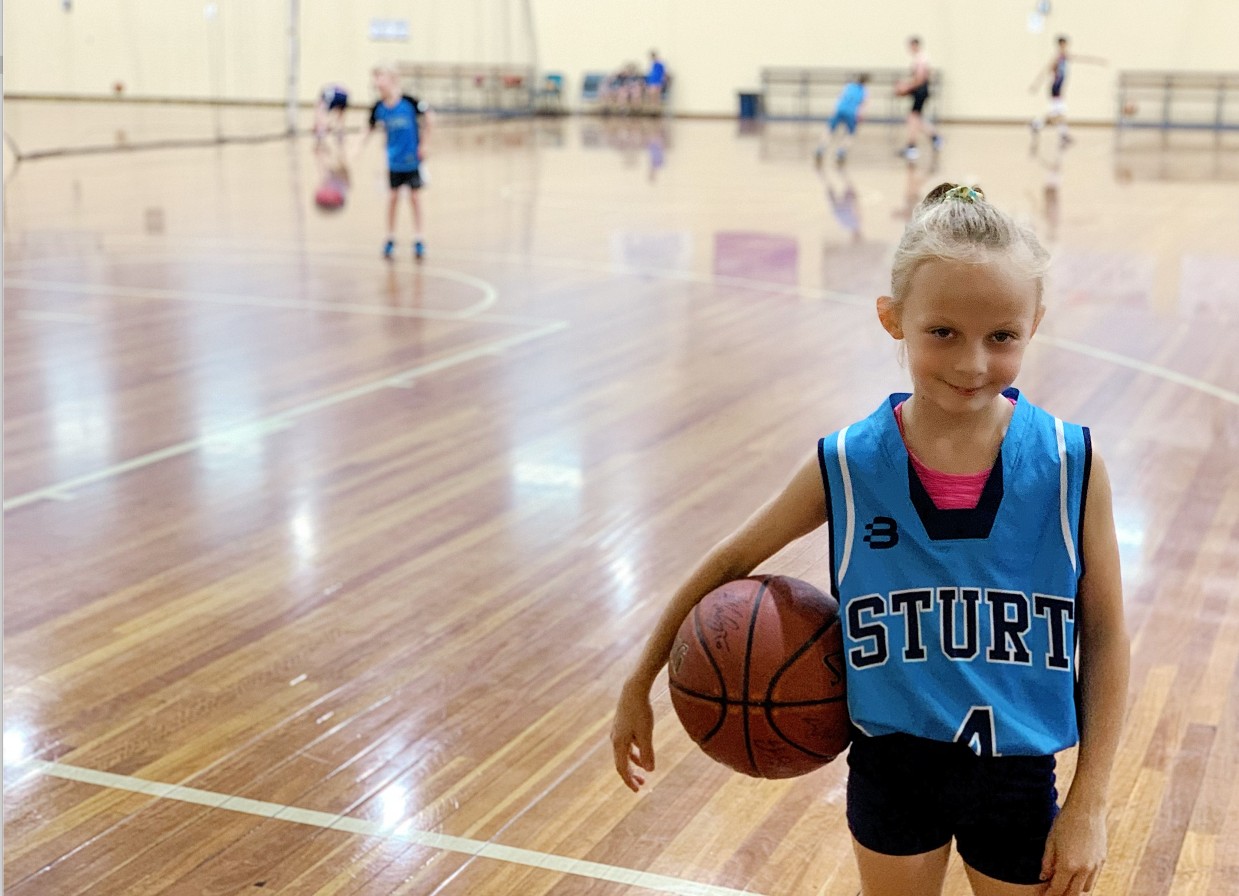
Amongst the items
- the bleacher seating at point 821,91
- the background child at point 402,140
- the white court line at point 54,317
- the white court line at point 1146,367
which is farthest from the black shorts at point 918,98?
the white court line at point 54,317

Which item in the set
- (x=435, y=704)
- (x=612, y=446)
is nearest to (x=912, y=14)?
(x=612, y=446)

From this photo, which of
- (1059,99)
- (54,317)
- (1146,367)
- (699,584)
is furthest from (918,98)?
(699,584)

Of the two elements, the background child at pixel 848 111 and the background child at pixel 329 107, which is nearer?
the background child at pixel 848 111

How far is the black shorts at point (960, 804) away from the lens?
1814 mm

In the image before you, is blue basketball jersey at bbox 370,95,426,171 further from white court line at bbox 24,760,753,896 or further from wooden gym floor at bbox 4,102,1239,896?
white court line at bbox 24,760,753,896

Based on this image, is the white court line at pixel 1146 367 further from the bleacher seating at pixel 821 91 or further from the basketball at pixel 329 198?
the bleacher seating at pixel 821 91

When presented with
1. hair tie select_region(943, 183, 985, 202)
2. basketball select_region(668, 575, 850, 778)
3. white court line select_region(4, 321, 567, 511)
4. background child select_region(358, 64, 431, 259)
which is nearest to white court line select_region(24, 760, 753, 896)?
basketball select_region(668, 575, 850, 778)

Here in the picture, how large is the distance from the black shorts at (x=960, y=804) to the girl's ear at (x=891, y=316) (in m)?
0.48

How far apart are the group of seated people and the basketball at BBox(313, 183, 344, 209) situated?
46.4 feet

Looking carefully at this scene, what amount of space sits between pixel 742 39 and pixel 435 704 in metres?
26.2

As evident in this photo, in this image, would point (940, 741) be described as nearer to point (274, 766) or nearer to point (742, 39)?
point (274, 766)

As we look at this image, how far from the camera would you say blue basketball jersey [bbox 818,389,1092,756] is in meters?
1.78

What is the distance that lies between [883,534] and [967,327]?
10.3 inches
